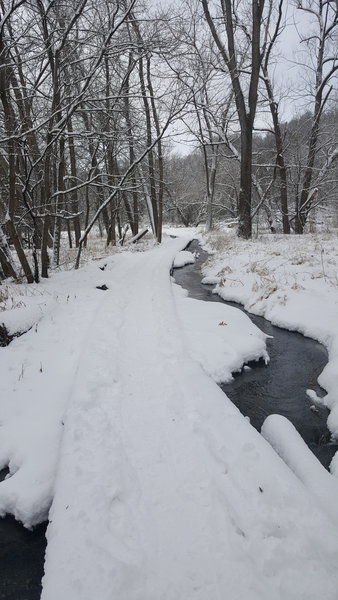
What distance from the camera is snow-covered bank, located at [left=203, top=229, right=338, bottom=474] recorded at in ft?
15.8

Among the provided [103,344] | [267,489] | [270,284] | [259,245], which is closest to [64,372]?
[103,344]

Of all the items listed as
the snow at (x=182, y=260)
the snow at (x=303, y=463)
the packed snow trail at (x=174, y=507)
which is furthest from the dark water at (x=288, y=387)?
the snow at (x=182, y=260)

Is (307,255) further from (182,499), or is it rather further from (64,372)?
(182,499)

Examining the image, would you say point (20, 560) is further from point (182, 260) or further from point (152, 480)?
point (182, 260)

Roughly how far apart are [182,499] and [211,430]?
74cm

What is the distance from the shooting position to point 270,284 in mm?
7086

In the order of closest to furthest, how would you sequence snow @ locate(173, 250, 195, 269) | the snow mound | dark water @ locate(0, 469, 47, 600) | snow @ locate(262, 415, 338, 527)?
dark water @ locate(0, 469, 47, 600) → snow @ locate(262, 415, 338, 527) → the snow mound → snow @ locate(173, 250, 195, 269)

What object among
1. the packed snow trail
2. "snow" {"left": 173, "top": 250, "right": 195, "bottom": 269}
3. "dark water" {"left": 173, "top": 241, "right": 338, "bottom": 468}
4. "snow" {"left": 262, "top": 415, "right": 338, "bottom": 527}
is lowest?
"dark water" {"left": 173, "top": 241, "right": 338, "bottom": 468}

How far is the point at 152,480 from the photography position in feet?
7.77

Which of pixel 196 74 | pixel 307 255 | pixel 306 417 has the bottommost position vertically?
pixel 306 417

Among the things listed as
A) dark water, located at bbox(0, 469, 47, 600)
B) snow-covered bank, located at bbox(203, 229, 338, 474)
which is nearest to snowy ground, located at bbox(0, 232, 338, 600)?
dark water, located at bbox(0, 469, 47, 600)

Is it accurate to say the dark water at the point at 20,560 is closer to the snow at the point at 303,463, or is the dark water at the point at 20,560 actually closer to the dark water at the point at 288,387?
the snow at the point at 303,463

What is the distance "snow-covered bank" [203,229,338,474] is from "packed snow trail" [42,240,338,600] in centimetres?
95

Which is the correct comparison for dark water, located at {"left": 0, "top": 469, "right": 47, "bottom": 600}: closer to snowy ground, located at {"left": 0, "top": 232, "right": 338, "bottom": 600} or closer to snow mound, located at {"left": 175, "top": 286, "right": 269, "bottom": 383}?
snowy ground, located at {"left": 0, "top": 232, "right": 338, "bottom": 600}
